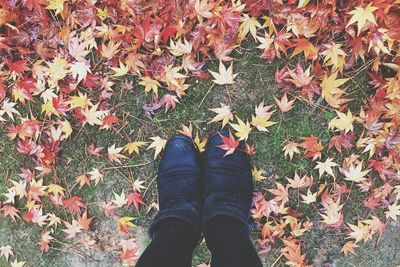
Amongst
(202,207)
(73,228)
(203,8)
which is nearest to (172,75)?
(203,8)

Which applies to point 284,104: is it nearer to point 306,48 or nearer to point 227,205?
point 306,48

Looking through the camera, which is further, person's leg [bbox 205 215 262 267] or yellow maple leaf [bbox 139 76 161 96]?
yellow maple leaf [bbox 139 76 161 96]

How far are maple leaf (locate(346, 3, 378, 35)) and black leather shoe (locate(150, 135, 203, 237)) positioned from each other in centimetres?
101

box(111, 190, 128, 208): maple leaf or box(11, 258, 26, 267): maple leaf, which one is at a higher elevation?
box(111, 190, 128, 208): maple leaf

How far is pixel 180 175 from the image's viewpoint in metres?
2.19

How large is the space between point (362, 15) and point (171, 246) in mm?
1285

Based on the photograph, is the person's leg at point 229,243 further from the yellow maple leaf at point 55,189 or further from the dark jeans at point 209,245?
the yellow maple leaf at point 55,189

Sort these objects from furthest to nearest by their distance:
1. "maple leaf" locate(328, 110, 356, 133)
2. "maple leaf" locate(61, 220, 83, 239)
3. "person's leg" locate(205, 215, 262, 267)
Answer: "maple leaf" locate(61, 220, 83, 239)
"maple leaf" locate(328, 110, 356, 133)
"person's leg" locate(205, 215, 262, 267)

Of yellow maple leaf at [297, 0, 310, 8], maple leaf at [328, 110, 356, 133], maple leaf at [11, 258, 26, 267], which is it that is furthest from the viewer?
maple leaf at [11, 258, 26, 267]

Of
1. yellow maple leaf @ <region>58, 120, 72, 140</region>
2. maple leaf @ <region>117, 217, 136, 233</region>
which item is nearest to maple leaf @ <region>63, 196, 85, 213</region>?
maple leaf @ <region>117, 217, 136, 233</region>

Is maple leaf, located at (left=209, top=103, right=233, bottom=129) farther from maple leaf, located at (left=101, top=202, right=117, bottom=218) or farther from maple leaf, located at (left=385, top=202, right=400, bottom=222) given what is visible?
maple leaf, located at (left=385, top=202, right=400, bottom=222)

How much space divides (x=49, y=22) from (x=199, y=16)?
31.0 inches

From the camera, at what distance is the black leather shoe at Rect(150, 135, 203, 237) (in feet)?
6.96

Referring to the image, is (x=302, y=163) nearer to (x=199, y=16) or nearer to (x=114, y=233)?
(x=199, y=16)
